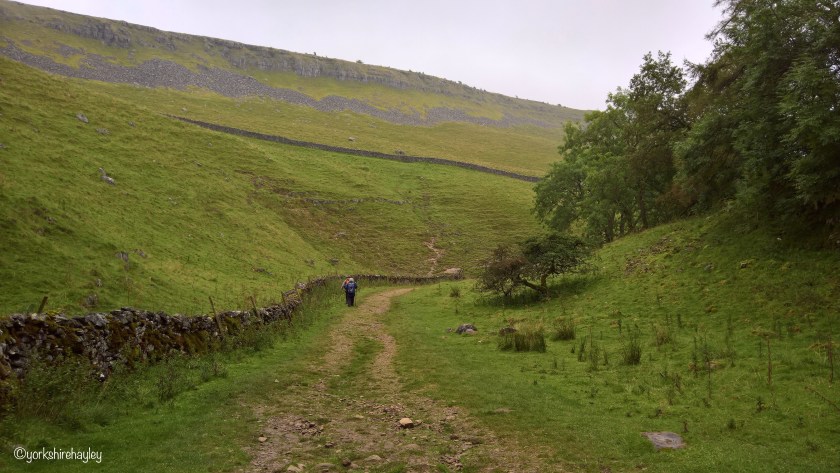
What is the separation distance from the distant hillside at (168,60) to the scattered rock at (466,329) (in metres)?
133

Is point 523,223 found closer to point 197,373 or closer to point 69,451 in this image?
point 197,373

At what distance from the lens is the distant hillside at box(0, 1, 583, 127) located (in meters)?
128

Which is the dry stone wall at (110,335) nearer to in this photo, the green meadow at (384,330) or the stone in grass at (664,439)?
the green meadow at (384,330)

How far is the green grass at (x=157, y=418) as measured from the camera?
27.2 feet

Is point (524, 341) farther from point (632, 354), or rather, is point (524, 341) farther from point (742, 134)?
point (742, 134)

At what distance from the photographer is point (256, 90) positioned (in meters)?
155

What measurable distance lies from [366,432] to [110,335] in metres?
7.11

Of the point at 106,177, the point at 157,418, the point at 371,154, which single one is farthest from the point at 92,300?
the point at 371,154

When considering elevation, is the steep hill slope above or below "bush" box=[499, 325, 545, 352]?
above

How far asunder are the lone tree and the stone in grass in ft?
59.0

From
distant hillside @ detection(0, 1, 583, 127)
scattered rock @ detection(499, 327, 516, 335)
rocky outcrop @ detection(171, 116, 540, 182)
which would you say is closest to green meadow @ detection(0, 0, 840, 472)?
scattered rock @ detection(499, 327, 516, 335)

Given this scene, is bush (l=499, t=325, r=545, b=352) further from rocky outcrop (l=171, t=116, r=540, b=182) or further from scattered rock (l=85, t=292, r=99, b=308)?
rocky outcrop (l=171, t=116, r=540, b=182)

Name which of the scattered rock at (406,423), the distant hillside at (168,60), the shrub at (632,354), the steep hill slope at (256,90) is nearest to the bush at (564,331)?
the shrub at (632,354)

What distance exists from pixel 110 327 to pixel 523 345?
12664 mm
